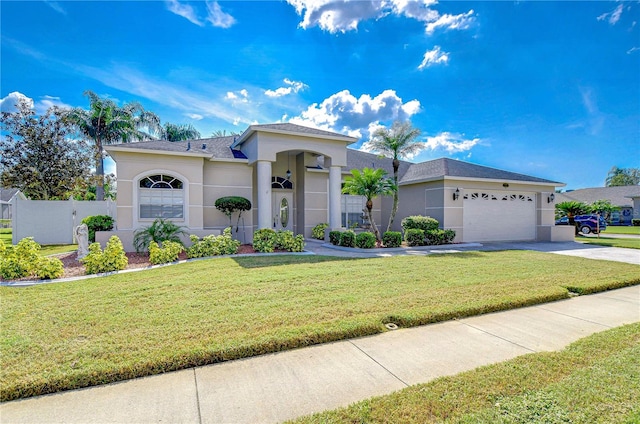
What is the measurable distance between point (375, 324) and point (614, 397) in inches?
97.8

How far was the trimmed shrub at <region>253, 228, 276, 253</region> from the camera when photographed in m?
11.2

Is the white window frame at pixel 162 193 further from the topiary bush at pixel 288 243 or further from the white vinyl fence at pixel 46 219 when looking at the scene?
the white vinyl fence at pixel 46 219

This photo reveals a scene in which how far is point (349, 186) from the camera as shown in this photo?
1493 cm

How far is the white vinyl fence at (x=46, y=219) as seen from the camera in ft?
46.4

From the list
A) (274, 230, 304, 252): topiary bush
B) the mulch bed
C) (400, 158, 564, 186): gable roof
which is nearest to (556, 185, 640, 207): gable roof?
(400, 158, 564, 186): gable roof

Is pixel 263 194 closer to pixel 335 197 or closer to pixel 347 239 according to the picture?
pixel 335 197

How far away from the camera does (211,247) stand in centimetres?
1038

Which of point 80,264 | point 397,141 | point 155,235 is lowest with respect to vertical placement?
point 80,264

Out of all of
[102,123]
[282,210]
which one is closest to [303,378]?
[282,210]

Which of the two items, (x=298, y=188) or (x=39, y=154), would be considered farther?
(x=39, y=154)

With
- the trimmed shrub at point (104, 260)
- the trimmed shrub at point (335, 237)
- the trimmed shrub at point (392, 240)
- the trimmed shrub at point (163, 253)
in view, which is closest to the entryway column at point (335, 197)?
the trimmed shrub at point (335, 237)

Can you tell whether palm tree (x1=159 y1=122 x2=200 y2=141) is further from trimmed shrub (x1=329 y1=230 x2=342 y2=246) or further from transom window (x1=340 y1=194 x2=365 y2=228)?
trimmed shrub (x1=329 y1=230 x2=342 y2=246)

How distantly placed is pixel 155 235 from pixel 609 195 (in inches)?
2204

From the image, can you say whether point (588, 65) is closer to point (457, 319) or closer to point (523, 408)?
point (457, 319)
